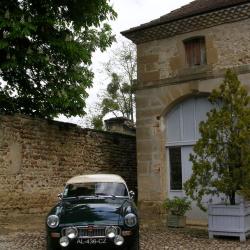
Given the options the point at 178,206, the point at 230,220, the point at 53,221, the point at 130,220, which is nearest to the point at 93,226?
the point at 130,220

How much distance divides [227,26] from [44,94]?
22.7 ft

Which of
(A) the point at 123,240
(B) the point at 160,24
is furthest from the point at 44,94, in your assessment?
(A) the point at 123,240

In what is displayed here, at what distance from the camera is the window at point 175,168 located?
14.8 metres

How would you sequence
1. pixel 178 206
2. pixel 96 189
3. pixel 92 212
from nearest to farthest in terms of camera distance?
pixel 92 212
pixel 96 189
pixel 178 206

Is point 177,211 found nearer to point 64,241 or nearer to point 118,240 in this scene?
point 118,240

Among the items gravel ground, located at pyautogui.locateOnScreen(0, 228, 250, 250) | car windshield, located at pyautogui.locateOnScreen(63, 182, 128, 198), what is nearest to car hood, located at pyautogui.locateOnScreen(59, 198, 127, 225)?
car windshield, located at pyautogui.locateOnScreen(63, 182, 128, 198)

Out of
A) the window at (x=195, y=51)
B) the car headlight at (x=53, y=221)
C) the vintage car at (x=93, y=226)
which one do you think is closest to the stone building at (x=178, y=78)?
the window at (x=195, y=51)

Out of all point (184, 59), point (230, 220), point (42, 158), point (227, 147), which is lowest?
point (230, 220)

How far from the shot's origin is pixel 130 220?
7531 millimetres

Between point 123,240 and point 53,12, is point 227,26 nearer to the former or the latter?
point 53,12

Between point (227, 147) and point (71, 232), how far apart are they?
15.6 ft

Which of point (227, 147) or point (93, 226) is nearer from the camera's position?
point (93, 226)

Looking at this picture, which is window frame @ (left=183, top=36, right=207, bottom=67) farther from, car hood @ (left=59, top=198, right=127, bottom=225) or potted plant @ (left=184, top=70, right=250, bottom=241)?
car hood @ (left=59, top=198, right=127, bottom=225)

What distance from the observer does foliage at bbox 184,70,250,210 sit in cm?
1015
